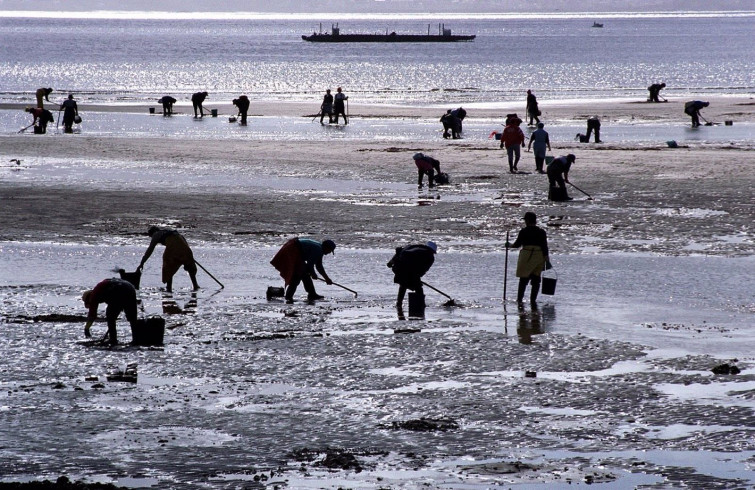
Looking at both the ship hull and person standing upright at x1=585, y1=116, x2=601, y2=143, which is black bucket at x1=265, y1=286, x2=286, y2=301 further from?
the ship hull

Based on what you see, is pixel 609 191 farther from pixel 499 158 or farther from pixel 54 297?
pixel 54 297

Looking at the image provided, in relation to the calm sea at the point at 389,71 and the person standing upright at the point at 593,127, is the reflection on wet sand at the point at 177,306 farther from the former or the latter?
the calm sea at the point at 389,71

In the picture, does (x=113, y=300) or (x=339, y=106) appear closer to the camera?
(x=113, y=300)

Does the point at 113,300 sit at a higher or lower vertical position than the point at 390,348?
higher

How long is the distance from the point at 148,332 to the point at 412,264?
12.7ft

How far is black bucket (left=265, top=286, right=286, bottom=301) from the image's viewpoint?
16.4 m

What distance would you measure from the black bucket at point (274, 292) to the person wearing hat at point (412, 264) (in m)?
1.78

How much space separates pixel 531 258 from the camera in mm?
15828

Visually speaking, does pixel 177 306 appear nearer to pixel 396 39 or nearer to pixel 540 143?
pixel 540 143

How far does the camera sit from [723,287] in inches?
665

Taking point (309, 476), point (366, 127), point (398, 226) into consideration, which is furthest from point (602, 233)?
point (366, 127)

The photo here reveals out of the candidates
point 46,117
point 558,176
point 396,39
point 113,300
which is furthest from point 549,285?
point 396,39

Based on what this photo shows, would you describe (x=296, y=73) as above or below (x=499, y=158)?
above

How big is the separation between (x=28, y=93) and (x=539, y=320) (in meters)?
66.1
